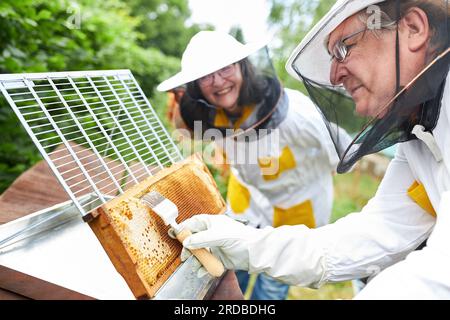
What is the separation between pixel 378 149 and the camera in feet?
4.41

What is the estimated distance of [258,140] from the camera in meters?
2.80

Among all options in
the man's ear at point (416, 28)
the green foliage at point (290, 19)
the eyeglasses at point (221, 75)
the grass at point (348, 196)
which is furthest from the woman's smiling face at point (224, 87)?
the green foliage at point (290, 19)

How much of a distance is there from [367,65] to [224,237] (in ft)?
2.73

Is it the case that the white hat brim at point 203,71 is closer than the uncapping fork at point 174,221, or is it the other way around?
the uncapping fork at point 174,221

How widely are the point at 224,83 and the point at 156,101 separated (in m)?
3.96

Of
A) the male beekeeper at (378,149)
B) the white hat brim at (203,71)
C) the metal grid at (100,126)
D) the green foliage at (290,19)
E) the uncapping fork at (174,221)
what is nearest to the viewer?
the male beekeeper at (378,149)

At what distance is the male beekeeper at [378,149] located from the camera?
104 cm

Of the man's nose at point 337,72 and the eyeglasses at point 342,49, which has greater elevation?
the eyeglasses at point 342,49

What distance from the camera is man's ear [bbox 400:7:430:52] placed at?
1.12 metres

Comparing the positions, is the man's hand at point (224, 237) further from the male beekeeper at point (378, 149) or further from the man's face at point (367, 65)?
the man's face at point (367, 65)

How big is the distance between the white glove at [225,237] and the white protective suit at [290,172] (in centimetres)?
129

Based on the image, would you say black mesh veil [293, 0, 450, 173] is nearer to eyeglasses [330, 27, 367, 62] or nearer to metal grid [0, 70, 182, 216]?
eyeglasses [330, 27, 367, 62]

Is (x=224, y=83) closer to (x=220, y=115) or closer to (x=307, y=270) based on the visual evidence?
(x=220, y=115)

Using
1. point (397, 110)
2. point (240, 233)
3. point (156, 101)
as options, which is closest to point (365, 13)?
point (397, 110)
